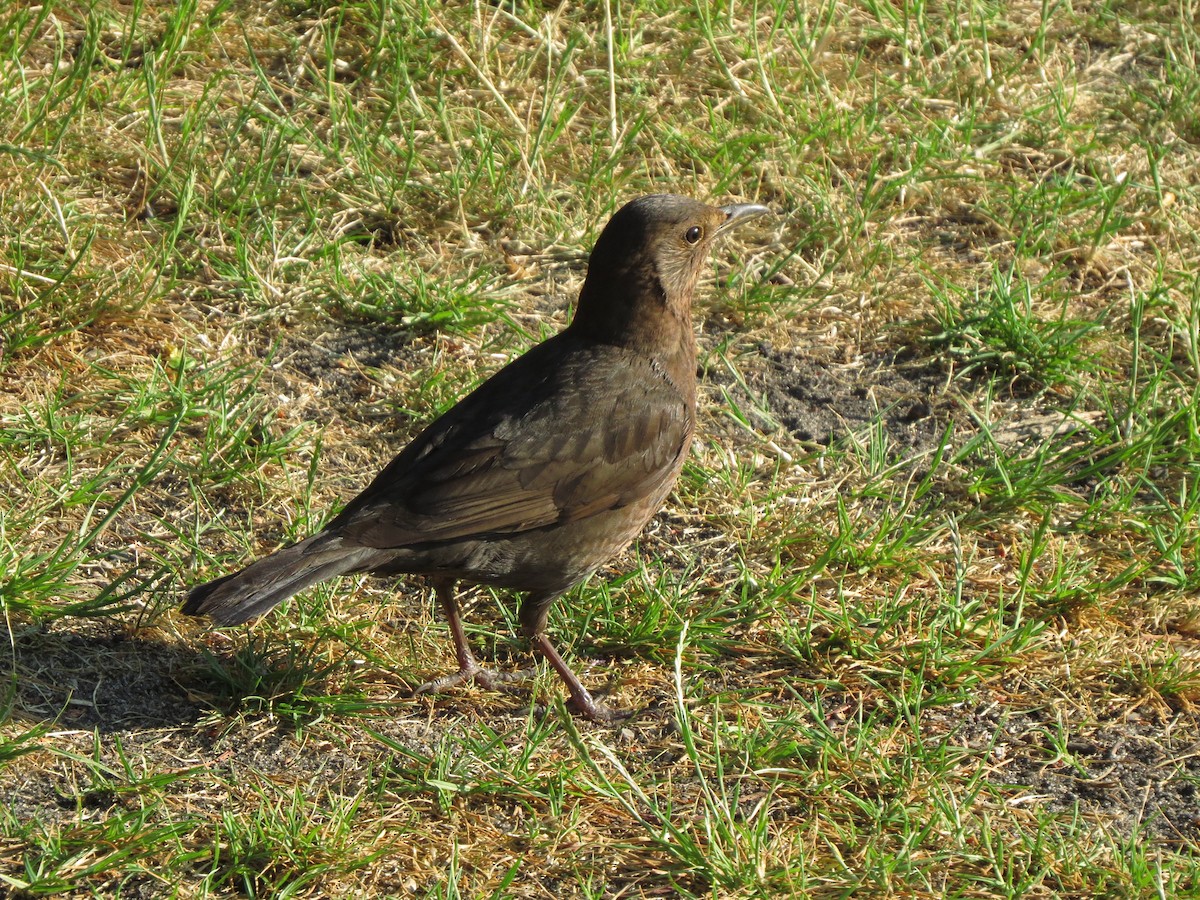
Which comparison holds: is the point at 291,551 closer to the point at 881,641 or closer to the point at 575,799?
the point at 575,799

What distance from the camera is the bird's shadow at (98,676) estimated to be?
14.4 feet

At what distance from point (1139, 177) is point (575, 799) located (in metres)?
4.47

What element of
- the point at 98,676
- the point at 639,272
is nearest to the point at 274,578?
the point at 98,676

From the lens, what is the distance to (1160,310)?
6297 mm

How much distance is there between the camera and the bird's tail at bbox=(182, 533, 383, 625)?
163 inches

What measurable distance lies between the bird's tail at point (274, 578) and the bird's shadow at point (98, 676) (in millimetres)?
464

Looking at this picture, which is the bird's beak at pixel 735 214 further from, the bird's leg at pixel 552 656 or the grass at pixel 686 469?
the bird's leg at pixel 552 656

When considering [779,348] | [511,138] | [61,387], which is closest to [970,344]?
[779,348]

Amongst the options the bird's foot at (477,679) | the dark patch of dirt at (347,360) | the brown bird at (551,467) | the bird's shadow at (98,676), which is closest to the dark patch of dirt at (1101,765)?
the brown bird at (551,467)

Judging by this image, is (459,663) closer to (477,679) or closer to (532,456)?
(477,679)

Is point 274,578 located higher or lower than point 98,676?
higher

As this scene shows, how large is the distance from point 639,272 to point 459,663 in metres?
1.45

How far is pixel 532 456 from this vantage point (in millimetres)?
4668

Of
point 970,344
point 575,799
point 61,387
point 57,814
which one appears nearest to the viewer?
point 57,814
